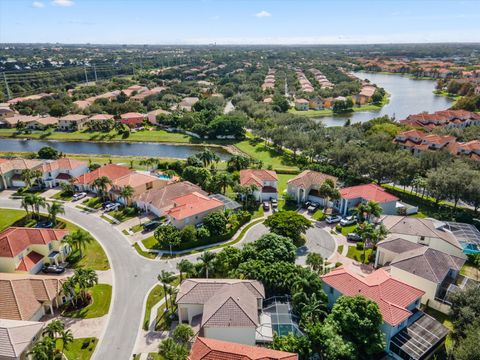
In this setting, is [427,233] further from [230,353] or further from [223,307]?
[230,353]

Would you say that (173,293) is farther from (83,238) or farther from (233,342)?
(83,238)

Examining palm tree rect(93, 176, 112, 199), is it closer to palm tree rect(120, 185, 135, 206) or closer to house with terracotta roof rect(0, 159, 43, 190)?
palm tree rect(120, 185, 135, 206)

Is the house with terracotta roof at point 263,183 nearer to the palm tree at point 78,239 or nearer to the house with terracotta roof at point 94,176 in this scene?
the house with terracotta roof at point 94,176

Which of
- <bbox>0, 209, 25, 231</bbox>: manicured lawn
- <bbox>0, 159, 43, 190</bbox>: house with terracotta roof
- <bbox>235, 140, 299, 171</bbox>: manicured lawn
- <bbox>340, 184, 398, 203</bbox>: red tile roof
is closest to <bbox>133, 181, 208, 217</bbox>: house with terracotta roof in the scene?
<bbox>0, 209, 25, 231</bbox>: manicured lawn

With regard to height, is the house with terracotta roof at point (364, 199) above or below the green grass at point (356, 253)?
above

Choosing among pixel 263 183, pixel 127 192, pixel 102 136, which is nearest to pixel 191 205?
pixel 127 192

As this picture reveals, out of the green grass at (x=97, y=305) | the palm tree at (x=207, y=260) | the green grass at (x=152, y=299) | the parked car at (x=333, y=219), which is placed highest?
the palm tree at (x=207, y=260)

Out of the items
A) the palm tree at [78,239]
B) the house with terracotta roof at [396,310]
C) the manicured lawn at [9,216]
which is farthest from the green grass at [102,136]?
the house with terracotta roof at [396,310]
